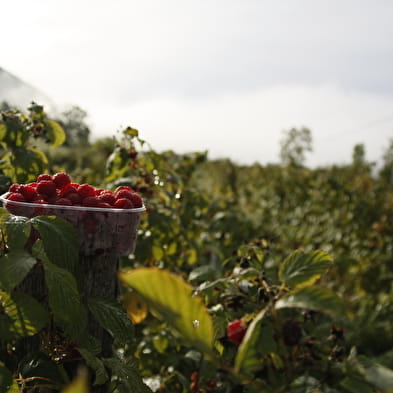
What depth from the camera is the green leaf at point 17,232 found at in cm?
92

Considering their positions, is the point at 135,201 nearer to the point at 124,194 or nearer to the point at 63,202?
the point at 124,194

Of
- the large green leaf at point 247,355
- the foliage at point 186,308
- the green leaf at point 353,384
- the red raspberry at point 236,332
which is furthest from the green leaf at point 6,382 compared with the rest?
the red raspberry at point 236,332

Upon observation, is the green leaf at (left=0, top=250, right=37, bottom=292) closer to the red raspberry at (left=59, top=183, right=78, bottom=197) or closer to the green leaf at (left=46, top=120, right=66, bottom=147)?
the red raspberry at (left=59, top=183, right=78, bottom=197)

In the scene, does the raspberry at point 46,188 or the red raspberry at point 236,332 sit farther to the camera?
the red raspberry at point 236,332

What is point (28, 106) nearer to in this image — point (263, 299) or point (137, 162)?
point (137, 162)

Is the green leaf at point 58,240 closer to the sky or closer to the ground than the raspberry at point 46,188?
closer to the ground

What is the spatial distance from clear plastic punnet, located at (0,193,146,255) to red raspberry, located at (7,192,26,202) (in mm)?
13

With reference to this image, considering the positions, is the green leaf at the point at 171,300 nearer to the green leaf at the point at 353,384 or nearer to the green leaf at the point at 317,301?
the green leaf at the point at 317,301

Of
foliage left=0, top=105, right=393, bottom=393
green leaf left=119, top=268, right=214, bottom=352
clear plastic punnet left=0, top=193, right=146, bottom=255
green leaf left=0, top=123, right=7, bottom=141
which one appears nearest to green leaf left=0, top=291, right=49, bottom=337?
foliage left=0, top=105, right=393, bottom=393

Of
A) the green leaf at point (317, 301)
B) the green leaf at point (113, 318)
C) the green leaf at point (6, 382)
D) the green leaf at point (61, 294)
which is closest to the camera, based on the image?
the green leaf at point (317, 301)

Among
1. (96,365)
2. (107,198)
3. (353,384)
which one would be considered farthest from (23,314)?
(353,384)

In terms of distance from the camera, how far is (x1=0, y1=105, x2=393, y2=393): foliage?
59 cm

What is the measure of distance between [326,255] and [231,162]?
12766 mm

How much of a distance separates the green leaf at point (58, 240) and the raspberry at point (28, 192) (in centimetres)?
28
